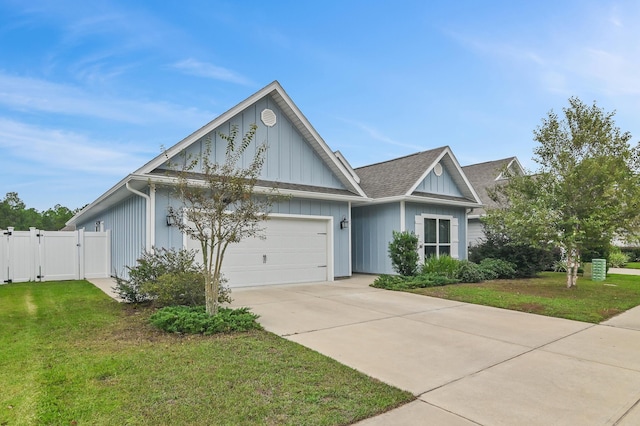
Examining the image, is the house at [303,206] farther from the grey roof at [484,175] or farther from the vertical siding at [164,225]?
the grey roof at [484,175]

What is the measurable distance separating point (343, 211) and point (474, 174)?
42.8 ft

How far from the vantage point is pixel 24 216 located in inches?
1596

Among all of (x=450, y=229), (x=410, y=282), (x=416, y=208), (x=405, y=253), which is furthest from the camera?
(x=450, y=229)

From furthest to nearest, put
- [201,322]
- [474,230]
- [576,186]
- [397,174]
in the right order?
[474,230]
[397,174]
[576,186]
[201,322]

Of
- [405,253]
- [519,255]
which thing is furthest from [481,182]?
[405,253]

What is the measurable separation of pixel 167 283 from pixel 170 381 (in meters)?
3.33

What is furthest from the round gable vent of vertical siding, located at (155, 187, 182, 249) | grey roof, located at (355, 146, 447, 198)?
grey roof, located at (355, 146, 447, 198)

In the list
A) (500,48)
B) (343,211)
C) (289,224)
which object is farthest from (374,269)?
(500,48)

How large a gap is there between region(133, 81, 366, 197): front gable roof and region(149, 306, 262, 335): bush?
177 inches

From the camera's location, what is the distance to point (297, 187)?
1176 centimetres

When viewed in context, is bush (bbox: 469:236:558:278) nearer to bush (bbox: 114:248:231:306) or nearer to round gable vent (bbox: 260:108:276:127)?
round gable vent (bbox: 260:108:276:127)

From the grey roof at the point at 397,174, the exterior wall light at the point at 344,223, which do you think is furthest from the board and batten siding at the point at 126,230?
the grey roof at the point at 397,174

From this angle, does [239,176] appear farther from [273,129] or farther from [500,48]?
[500,48]

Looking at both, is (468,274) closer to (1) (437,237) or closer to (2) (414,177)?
(1) (437,237)
